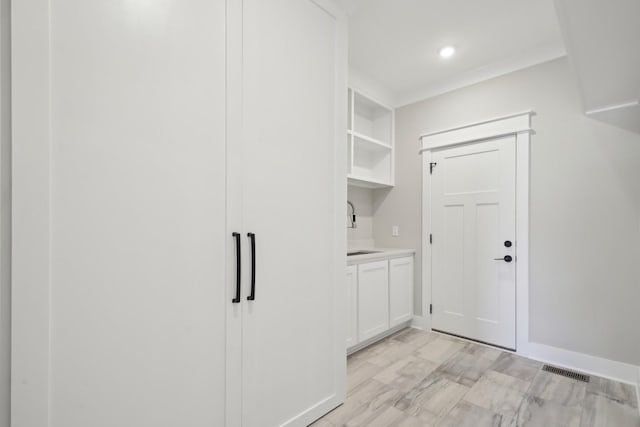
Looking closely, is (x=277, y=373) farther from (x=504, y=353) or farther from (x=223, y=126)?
(x=504, y=353)

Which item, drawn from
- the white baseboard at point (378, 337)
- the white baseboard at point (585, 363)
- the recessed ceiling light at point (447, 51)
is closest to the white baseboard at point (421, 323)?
the white baseboard at point (378, 337)

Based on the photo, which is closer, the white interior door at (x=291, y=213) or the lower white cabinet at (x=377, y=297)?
the white interior door at (x=291, y=213)

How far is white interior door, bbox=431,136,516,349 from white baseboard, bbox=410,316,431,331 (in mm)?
65

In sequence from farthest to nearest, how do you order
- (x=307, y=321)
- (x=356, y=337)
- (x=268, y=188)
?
(x=356, y=337) < (x=307, y=321) < (x=268, y=188)

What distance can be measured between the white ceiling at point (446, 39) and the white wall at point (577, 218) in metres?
0.19

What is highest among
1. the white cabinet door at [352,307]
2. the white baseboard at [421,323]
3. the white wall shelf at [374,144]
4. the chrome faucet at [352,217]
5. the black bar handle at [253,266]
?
the white wall shelf at [374,144]

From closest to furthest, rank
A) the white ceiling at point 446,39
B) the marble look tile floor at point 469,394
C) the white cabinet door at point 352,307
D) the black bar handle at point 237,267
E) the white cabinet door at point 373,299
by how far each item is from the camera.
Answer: the black bar handle at point 237,267, the marble look tile floor at point 469,394, the white ceiling at point 446,39, the white cabinet door at point 352,307, the white cabinet door at point 373,299

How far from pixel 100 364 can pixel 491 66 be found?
357 cm

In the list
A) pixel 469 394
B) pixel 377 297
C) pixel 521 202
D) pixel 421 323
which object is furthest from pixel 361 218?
pixel 469 394

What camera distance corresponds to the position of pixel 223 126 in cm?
136

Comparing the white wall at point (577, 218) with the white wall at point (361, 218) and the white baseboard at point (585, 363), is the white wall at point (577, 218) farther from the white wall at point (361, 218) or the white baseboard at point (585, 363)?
the white wall at point (361, 218)

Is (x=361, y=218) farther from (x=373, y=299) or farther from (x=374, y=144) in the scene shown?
(x=373, y=299)

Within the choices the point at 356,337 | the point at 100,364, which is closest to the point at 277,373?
the point at 100,364

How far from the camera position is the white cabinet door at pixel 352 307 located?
8.40ft
